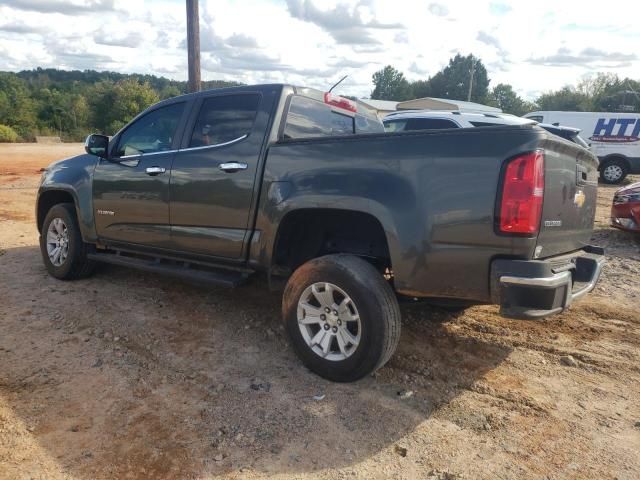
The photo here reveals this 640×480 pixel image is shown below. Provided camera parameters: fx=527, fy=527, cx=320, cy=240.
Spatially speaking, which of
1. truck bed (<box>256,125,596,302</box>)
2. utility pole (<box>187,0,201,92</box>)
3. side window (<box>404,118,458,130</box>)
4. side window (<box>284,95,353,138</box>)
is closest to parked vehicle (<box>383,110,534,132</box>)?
side window (<box>404,118,458,130</box>)

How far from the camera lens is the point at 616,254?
7.09m

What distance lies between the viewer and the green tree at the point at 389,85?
316ft

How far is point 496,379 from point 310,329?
4.30 feet

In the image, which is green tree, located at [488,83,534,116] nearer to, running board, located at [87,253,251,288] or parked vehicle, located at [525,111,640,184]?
parked vehicle, located at [525,111,640,184]

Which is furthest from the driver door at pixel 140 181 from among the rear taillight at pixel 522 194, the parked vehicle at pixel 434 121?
the parked vehicle at pixel 434 121

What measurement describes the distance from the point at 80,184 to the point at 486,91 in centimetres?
9882

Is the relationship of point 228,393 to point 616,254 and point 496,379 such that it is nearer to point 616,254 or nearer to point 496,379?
point 496,379

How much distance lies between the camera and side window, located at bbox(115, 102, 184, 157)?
4.62 meters

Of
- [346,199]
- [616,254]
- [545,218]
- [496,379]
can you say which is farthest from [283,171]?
[616,254]

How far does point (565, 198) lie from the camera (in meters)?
3.22

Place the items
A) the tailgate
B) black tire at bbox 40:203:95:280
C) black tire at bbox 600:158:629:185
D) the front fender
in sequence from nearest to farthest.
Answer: the tailgate → the front fender → black tire at bbox 40:203:95:280 → black tire at bbox 600:158:629:185

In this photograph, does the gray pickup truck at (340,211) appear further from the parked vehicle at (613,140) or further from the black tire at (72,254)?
the parked vehicle at (613,140)

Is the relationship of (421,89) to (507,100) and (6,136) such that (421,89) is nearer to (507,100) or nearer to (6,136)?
(507,100)

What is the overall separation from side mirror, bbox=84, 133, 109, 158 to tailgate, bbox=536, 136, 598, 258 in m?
3.98
